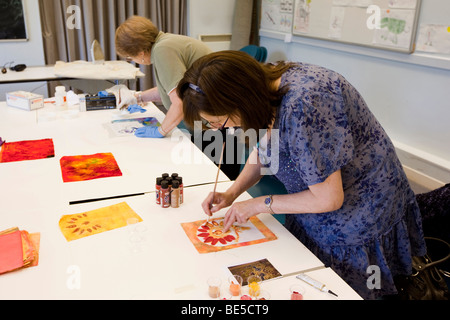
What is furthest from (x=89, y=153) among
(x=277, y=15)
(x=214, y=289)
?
(x=277, y=15)

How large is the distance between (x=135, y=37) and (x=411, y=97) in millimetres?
1794

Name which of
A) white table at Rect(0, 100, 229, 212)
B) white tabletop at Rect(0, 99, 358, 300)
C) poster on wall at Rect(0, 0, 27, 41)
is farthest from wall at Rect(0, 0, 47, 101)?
white tabletop at Rect(0, 99, 358, 300)

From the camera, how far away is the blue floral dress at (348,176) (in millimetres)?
1125

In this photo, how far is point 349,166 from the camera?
128 centimetres

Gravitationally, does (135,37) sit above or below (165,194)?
above

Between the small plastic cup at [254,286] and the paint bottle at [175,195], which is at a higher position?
the paint bottle at [175,195]

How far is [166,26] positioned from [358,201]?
11.8 feet

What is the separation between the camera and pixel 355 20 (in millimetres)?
2996

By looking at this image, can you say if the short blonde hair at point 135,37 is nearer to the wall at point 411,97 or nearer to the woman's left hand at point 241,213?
the woman's left hand at point 241,213

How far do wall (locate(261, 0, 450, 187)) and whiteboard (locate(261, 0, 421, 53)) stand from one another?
0.23 feet

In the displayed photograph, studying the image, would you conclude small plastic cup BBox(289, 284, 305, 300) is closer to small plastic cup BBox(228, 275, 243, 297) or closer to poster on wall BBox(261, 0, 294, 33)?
small plastic cup BBox(228, 275, 243, 297)

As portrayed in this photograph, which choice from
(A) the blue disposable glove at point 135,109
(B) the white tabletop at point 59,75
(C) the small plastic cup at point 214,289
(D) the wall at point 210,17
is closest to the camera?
(C) the small plastic cup at point 214,289

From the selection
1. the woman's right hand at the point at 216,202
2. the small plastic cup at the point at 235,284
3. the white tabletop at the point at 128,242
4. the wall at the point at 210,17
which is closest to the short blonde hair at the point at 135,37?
the white tabletop at the point at 128,242

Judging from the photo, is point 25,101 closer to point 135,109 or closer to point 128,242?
point 135,109
